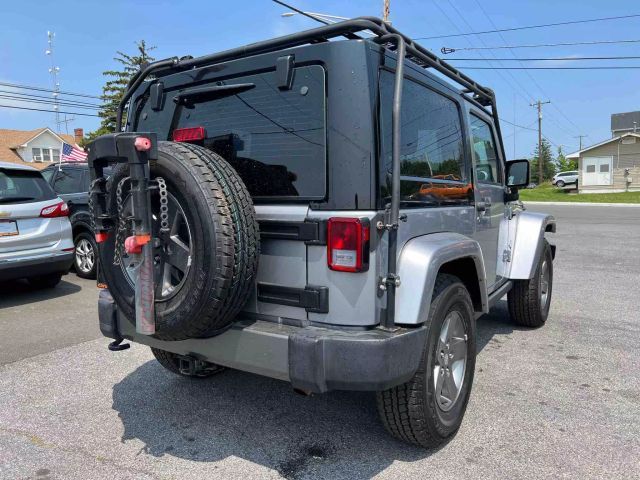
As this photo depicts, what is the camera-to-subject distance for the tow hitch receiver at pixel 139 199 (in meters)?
2.33

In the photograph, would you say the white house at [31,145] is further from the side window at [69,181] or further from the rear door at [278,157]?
the rear door at [278,157]

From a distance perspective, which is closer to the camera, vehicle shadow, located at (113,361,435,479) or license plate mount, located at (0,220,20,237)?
vehicle shadow, located at (113,361,435,479)

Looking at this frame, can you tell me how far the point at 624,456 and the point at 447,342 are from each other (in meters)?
1.09

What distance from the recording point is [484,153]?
429cm

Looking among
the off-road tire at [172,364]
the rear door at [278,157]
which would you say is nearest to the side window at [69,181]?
the off-road tire at [172,364]

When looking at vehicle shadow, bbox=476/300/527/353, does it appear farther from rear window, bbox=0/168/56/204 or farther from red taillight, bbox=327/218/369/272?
rear window, bbox=0/168/56/204

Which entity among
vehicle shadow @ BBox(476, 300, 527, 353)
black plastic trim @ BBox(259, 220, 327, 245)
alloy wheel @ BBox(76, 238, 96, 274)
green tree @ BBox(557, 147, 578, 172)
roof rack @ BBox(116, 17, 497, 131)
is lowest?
vehicle shadow @ BBox(476, 300, 527, 353)

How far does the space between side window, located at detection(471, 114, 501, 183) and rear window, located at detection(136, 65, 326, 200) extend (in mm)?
Result: 1782

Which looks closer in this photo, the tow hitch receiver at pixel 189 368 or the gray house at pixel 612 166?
the tow hitch receiver at pixel 189 368

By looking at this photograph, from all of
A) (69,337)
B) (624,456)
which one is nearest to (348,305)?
(624,456)

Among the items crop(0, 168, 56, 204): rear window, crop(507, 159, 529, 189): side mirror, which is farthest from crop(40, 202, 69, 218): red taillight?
crop(507, 159, 529, 189): side mirror

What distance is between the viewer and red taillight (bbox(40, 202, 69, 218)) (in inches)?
257

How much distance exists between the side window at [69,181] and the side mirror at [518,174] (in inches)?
256

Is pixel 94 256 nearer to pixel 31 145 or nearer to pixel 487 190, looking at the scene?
pixel 487 190
